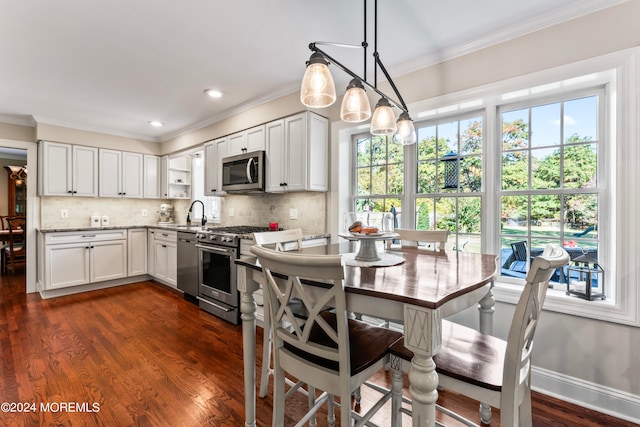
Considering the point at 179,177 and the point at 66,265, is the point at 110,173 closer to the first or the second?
the point at 179,177

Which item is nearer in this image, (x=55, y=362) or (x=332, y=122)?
(x=55, y=362)

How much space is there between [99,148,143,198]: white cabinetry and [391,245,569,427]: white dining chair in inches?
203

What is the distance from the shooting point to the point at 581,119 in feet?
6.66

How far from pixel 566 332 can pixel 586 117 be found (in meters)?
1.43

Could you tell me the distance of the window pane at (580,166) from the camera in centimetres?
199

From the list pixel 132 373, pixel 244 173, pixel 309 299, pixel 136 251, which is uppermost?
pixel 244 173

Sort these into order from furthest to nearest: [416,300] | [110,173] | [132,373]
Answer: [110,173], [132,373], [416,300]

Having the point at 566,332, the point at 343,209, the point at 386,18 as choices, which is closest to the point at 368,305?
the point at 566,332

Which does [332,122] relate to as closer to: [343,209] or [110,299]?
[343,209]

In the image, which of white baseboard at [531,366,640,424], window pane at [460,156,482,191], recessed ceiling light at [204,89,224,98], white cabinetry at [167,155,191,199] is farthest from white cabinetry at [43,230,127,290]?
white baseboard at [531,366,640,424]

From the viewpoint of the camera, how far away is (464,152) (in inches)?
99.2

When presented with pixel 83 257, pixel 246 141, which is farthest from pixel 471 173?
pixel 83 257

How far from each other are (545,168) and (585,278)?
788 mm

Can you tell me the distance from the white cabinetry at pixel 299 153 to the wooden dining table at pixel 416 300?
165 cm
